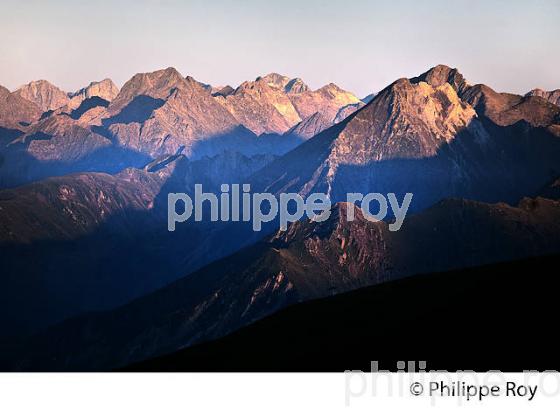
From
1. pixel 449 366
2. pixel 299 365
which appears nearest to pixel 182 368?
pixel 299 365

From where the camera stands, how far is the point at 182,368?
653ft

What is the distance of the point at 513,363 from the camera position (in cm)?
14825

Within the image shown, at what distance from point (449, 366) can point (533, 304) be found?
37023 mm
